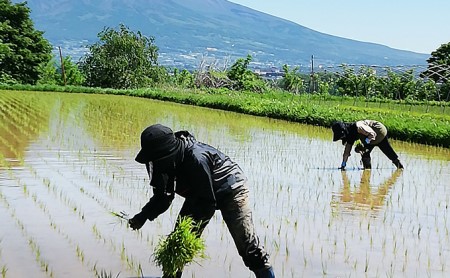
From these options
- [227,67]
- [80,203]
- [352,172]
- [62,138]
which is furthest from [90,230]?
[227,67]

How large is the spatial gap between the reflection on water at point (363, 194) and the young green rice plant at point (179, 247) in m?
3.61

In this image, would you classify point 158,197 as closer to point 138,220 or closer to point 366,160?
point 138,220

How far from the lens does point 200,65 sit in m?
38.2

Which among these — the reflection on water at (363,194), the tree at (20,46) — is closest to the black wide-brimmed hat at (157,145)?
the reflection on water at (363,194)

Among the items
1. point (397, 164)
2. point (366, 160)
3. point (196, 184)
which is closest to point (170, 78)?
point (397, 164)

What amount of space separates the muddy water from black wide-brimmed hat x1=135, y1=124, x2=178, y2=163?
1.23 meters

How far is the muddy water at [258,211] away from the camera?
4941 mm

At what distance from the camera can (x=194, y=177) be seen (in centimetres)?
372

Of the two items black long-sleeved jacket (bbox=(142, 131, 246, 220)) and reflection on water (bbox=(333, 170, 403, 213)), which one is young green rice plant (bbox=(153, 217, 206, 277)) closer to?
black long-sleeved jacket (bbox=(142, 131, 246, 220))

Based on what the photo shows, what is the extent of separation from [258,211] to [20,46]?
37.3 metres

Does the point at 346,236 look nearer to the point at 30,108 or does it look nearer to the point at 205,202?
the point at 205,202

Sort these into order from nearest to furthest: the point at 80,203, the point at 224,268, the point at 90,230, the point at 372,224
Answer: the point at 224,268 → the point at 90,230 → the point at 372,224 → the point at 80,203

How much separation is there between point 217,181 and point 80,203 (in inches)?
136

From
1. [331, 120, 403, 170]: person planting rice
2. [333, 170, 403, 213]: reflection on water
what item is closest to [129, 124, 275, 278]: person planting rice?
[333, 170, 403, 213]: reflection on water
